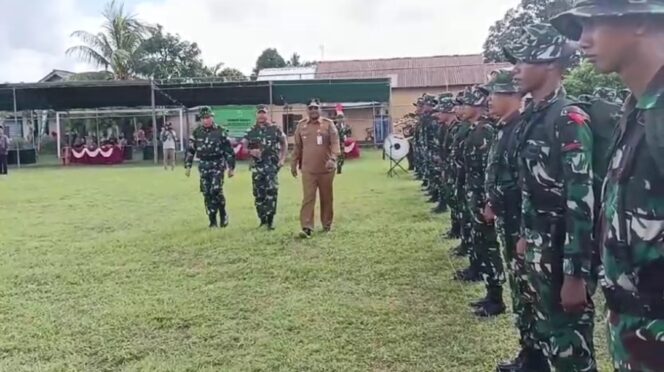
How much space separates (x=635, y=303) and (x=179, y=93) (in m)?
26.1

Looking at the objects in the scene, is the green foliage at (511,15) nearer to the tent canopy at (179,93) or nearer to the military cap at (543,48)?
the tent canopy at (179,93)

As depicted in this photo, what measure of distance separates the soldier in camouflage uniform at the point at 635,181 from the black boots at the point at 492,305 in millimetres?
3031

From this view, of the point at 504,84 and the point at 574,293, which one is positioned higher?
the point at 504,84

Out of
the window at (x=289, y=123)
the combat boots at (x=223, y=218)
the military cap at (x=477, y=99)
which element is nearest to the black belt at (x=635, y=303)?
the military cap at (x=477, y=99)

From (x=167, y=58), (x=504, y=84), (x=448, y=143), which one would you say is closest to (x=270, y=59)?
(x=167, y=58)

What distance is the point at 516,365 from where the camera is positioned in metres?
3.64

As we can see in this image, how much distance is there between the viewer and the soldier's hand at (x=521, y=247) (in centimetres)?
298

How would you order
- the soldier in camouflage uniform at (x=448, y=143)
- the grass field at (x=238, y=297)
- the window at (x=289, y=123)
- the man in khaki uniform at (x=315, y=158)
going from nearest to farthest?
the grass field at (x=238, y=297)
the soldier in camouflage uniform at (x=448, y=143)
the man in khaki uniform at (x=315, y=158)
the window at (x=289, y=123)

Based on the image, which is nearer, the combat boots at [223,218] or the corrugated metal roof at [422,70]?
the combat boots at [223,218]

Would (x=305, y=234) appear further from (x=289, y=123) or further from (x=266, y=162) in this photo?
(x=289, y=123)

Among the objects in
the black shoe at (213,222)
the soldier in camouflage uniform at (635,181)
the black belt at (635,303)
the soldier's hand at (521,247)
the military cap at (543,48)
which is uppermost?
the military cap at (543,48)

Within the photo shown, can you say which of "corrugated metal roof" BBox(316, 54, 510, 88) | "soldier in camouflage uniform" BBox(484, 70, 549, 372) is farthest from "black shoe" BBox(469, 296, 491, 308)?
"corrugated metal roof" BBox(316, 54, 510, 88)

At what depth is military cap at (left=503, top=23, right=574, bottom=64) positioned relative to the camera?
2.94 metres

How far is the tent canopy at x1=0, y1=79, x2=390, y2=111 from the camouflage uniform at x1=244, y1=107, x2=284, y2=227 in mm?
16024
